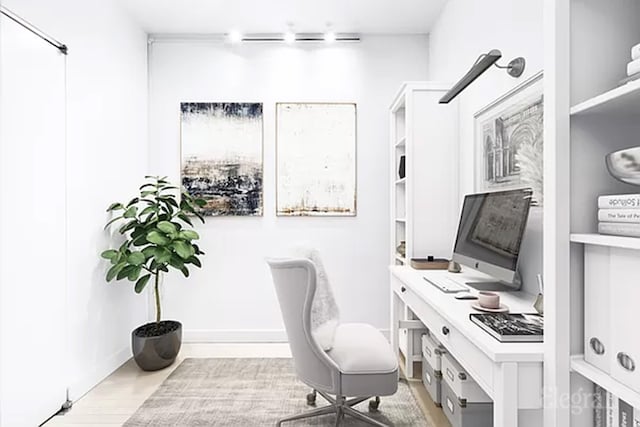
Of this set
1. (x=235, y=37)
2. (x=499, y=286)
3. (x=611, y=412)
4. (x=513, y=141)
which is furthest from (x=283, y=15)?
(x=611, y=412)

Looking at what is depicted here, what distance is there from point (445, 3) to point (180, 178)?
2675mm

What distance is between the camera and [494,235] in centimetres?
211

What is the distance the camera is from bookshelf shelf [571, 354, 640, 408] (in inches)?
36.5

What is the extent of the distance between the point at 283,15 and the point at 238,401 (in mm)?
2938

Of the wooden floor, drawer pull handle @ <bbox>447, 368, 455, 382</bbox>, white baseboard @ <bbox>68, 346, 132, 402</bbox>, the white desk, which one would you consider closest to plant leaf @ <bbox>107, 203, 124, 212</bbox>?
white baseboard @ <bbox>68, 346, 132, 402</bbox>

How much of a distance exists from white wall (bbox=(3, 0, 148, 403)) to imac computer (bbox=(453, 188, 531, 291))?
2.41 meters

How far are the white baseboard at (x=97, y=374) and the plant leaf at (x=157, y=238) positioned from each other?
0.94 m

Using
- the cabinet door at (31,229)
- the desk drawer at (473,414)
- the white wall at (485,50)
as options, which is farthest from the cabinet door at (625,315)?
the cabinet door at (31,229)

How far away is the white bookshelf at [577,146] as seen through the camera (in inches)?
44.9

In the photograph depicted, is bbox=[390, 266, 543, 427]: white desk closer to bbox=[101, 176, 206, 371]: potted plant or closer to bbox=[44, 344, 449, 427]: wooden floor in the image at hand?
bbox=[44, 344, 449, 427]: wooden floor

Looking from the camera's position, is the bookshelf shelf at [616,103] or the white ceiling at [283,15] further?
→ the white ceiling at [283,15]

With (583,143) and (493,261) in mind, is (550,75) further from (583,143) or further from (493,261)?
(493,261)

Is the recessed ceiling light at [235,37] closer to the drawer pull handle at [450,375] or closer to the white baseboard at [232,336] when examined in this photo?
the white baseboard at [232,336]

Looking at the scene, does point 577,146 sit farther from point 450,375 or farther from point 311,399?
point 311,399
